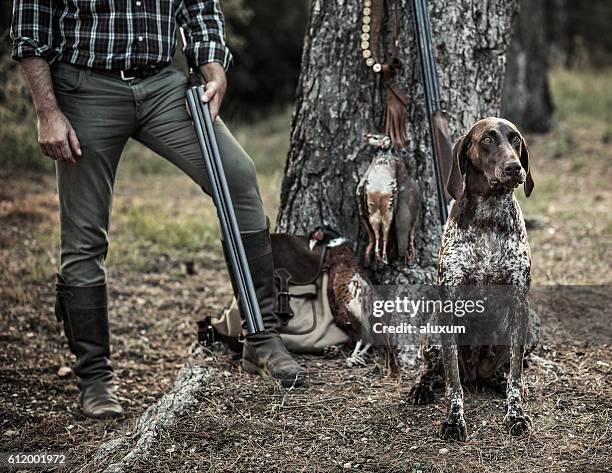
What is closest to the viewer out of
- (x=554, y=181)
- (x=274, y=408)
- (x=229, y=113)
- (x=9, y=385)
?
(x=274, y=408)

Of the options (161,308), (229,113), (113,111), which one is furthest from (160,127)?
(229,113)

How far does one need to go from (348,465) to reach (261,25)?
48.4 ft

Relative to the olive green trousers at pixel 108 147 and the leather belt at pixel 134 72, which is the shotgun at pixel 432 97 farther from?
the leather belt at pixel 134 72

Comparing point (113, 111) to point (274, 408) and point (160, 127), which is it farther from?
point (274, 408)

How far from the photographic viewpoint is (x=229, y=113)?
45.6 feet

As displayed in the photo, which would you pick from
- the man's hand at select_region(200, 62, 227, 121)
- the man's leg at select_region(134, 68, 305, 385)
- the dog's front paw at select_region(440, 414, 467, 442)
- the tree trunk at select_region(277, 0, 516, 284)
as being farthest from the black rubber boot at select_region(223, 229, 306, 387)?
the dog's front paw at select_region(440, 414, 467, 442)

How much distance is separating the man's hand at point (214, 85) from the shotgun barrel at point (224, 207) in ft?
0.15

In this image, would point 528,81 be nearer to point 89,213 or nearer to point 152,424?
point 89,213

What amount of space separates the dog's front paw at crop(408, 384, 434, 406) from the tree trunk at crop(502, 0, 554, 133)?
669 centimetres

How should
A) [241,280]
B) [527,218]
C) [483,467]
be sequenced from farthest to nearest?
[527,218] < [241,280] < [483,467]

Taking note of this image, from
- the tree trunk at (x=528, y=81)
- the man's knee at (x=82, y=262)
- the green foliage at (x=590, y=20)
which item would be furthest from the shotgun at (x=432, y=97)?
the green foliage at (x=590, y=20)

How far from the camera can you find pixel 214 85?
3863 mm

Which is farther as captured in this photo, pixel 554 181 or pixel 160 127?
pixel 554 181

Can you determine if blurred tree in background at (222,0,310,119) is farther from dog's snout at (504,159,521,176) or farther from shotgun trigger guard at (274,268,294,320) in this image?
dog's snout at (504,159,521,176)
